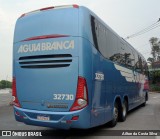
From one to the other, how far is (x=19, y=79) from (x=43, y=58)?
105 centimetres

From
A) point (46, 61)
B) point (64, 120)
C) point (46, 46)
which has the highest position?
point (46, 46)

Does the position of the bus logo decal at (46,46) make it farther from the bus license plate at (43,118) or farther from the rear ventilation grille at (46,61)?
the bus license plate at (43,118)

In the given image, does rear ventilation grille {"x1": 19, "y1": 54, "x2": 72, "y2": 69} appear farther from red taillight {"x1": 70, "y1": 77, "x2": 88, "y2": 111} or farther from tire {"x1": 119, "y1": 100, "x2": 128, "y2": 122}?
tire {"x1": 119, "y1": 100, "x2": 128, "y2": 122}

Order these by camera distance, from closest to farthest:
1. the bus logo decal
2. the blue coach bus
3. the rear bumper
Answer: the rear bumper, the blue coach bus, the bus logo decal

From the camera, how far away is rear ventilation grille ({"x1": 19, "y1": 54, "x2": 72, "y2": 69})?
786 centimetres

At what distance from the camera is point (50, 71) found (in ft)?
26.3

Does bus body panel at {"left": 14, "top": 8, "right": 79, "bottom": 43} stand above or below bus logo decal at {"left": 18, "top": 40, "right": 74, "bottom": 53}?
above

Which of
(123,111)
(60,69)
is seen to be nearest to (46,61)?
(60,69)

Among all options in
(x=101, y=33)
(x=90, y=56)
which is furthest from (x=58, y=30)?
(x=101, y=33)

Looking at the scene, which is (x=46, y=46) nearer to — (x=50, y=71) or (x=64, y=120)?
(x=50, y=71)

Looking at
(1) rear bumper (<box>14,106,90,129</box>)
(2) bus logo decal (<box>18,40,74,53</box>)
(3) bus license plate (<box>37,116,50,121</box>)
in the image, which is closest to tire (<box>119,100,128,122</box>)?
(1) rear bumper (<box>14,106,90,129</box>)

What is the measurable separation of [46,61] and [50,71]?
1.06 feet

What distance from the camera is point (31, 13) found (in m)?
8.82

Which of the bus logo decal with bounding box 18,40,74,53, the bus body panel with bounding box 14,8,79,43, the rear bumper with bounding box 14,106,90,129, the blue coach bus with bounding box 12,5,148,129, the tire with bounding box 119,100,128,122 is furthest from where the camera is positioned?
the tire with bounding box 119,100,128,122
